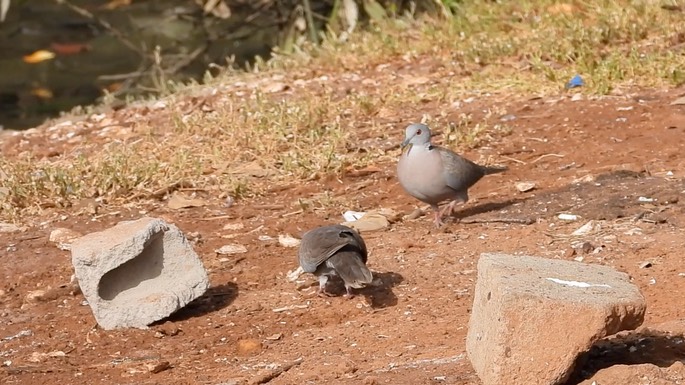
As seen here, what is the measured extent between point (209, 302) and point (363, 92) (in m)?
3.36

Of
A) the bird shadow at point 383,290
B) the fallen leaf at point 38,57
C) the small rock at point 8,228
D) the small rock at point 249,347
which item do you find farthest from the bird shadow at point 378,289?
the fallen leaf at point 38,57

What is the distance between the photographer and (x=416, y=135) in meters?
6.02

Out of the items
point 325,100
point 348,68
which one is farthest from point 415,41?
point 325,100

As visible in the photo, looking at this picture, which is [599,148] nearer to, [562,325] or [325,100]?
[325,100]

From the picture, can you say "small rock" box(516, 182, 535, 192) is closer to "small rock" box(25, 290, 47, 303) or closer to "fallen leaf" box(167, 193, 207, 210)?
"fallen leaf" box(167, 193, 207, 210)

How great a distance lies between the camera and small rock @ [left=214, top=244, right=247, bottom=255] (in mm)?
5901

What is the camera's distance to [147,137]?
25.3 ft

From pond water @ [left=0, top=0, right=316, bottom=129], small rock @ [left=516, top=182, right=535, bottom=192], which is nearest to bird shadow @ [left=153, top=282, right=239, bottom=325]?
small rock @ [left=516, top=182, right=535, bottom=192]

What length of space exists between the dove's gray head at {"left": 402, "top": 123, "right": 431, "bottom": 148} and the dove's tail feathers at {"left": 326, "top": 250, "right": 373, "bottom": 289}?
1065 millimetres

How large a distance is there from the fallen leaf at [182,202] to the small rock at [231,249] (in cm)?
71

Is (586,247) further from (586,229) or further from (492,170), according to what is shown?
(492,170)

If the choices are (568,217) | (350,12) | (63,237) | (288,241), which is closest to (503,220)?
(568,217)

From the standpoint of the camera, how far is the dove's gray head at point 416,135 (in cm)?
601

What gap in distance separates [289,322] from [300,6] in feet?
20.1
